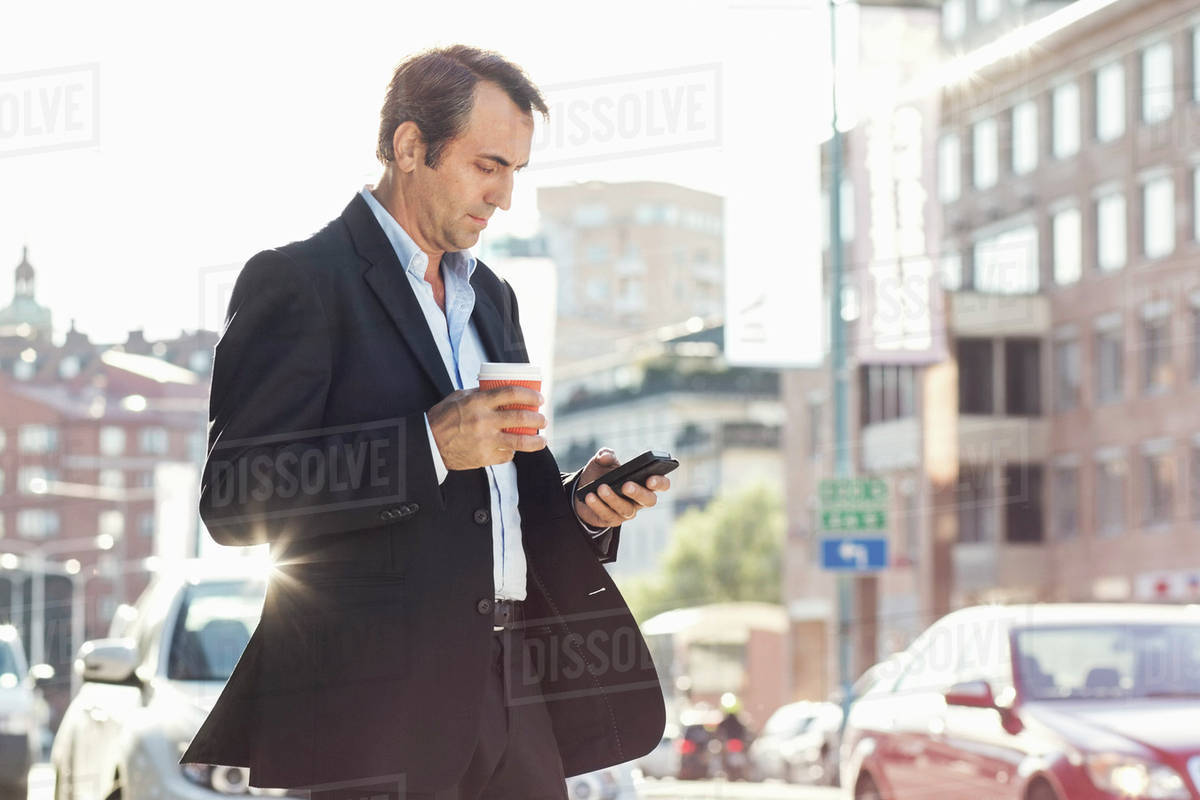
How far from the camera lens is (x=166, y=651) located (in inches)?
298

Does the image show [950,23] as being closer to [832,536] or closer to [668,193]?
[832,536]

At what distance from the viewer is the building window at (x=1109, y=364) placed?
42947 mm

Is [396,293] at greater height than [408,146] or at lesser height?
lesser

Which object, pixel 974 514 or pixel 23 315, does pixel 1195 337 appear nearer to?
pixel 974 514

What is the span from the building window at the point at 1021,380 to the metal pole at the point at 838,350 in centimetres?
2196

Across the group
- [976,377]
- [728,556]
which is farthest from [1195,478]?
[728,556]

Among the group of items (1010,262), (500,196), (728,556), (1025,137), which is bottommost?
(728,556)

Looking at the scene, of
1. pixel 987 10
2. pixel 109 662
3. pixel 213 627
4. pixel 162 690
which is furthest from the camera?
pixel 987 10

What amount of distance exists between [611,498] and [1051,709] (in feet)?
20.0

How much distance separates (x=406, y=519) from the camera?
3.04 meters

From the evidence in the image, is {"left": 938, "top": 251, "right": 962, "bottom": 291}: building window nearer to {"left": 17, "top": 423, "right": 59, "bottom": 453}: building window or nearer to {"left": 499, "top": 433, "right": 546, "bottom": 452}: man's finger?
{"left": 499, "top": 433, "right": 546, "bottom": 452}: man's finger

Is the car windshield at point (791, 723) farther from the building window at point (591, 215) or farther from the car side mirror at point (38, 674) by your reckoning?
the building window at point (591, 215)

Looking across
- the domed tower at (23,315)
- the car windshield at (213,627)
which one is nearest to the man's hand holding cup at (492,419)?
the car windshield at (213,627)

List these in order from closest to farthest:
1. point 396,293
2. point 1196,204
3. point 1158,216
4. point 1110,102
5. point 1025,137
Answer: point 396,293 < point 1196,204 < point 1158,216 < point 1110,102 < point 1025,137
